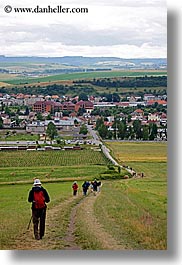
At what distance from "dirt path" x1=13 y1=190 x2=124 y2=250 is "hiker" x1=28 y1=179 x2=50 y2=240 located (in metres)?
0.05

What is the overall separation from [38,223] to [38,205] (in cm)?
15

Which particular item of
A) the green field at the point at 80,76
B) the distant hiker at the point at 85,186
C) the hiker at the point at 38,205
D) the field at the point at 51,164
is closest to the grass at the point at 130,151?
the field at the point at 51,164

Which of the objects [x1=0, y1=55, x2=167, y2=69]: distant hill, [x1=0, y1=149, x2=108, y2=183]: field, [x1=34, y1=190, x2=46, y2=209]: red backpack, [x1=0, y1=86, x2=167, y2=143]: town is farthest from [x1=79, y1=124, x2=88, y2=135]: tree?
[x1=34, y1=190, x2=46, y2=209]: red backpack

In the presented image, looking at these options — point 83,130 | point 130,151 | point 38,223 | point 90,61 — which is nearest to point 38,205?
point 38,223

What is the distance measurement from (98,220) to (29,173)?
2.19 ft

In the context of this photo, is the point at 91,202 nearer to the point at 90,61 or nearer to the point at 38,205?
the point at 38,205

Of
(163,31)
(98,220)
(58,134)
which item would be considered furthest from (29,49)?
(98,220)

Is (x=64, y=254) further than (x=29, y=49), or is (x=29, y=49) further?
(x=29, y=49)

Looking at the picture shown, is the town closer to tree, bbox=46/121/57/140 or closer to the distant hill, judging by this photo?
tree, bbox=46/121/57/140

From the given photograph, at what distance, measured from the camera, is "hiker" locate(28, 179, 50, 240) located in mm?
5070

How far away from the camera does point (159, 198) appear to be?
513cm

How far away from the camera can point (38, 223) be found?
5.10 metres

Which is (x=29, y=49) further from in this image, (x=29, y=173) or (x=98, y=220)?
(x=98, y=220)

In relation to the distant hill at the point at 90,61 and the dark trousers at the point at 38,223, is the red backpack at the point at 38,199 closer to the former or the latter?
the dark trousers at the point at 38,223
